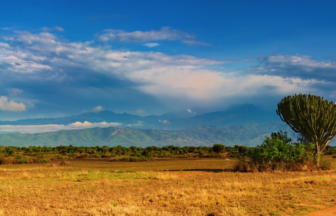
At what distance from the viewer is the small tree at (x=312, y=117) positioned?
2808 cm

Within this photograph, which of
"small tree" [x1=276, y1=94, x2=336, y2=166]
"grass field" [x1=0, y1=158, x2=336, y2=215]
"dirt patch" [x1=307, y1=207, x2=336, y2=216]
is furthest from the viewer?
"small tree" [x1=276, y1=94, x2=336, y2=166]

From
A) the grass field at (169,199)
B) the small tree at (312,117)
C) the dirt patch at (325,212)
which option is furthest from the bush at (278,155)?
the dirt patch at (325,212)

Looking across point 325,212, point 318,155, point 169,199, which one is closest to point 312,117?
point 318,155

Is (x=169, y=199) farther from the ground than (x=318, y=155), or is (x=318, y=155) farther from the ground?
(x=318, y=155)

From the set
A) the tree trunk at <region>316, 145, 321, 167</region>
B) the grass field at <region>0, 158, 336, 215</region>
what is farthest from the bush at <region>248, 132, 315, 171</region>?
the grass field at <region>0, 158, 336, 215</region>

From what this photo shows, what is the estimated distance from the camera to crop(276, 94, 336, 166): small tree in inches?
1105

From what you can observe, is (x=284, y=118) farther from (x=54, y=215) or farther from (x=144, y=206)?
(x=54, y=215)

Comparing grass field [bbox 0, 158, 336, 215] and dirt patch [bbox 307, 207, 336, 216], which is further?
grass field [bbox 0, 158, 336, 215]

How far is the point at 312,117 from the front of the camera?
27891 millimetres

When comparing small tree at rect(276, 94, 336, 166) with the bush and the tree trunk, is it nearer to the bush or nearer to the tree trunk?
the tree trunk

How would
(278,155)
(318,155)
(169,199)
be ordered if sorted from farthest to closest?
(318,155) → (278,155) → (169,199)

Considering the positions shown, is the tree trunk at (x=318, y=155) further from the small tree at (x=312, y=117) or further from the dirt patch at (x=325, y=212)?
the dirt patch at (x=325, y=212)

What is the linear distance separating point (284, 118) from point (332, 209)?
2054 cm

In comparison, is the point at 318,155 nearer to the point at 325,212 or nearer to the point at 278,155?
the point at 278,155
